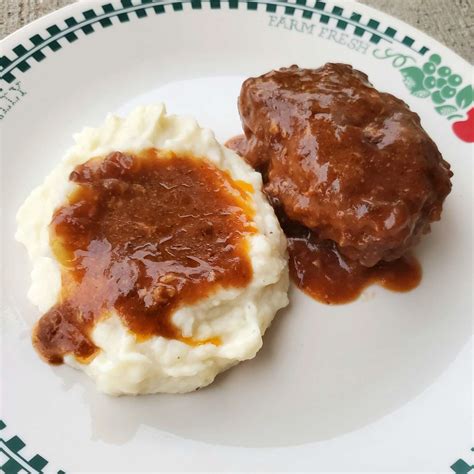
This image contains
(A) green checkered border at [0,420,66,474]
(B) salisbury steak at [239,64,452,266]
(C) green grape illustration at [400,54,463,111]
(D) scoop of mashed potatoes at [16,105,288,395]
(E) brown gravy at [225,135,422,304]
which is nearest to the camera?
(A) green checkered border at [0,420,66,474]

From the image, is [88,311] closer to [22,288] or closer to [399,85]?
[22,288]

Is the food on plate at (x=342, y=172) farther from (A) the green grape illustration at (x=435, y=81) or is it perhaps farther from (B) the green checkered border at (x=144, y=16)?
(B) the green checkered border at (x=144, y=16)

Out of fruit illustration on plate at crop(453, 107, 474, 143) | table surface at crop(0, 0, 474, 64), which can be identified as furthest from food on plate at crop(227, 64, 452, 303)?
table surface at crop(0, 0, 474, 64)

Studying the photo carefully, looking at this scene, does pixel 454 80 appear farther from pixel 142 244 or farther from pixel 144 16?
pixel 142 244

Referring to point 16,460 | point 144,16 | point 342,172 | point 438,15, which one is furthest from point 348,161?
point 438,15

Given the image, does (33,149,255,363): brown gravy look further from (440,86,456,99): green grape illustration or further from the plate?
(440,86,456,99): green grape illustration

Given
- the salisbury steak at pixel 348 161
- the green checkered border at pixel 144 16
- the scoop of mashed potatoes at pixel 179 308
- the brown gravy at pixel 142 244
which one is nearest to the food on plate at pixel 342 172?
the salisbury steak at pixel 348 161
